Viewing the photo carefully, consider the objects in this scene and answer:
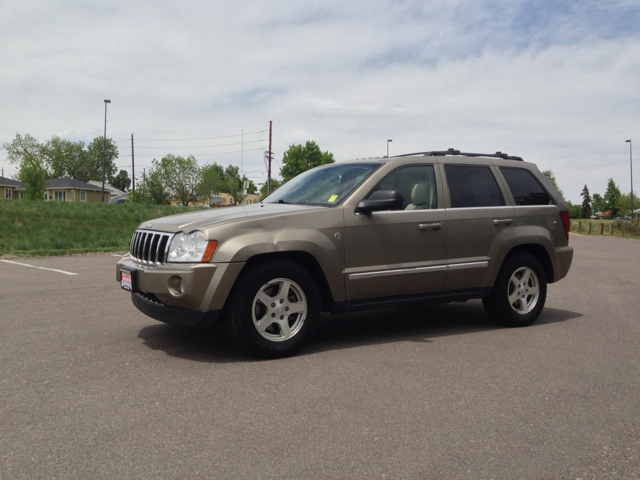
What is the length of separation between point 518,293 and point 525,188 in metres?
1.27

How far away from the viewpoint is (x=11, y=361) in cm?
495

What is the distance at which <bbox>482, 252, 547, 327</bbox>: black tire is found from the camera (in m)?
6.60

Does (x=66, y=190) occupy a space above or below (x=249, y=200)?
above

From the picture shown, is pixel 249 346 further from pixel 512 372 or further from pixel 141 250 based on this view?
pixel 512 372

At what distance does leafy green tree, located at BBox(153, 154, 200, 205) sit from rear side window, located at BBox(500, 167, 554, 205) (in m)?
81.8

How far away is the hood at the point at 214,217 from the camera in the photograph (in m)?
5.10

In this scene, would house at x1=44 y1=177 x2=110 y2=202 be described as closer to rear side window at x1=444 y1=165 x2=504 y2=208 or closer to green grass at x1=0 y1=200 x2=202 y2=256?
green grass at x1=0 y1=200 x2=202 y2=256

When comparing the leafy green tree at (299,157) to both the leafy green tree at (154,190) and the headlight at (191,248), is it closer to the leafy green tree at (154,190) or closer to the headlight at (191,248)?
the leafy green tree at (154,190)

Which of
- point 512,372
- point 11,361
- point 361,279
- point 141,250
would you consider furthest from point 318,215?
point 11,361

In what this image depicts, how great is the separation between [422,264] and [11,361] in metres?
3.82

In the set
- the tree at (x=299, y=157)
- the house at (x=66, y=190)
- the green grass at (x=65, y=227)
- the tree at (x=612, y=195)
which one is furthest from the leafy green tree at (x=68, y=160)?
the tree at (x=612, y=195)

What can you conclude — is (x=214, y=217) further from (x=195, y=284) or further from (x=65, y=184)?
(x=65, y=184)

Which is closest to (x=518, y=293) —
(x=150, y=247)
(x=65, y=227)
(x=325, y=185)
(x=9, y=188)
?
(x=325, y=185)

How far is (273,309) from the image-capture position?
16.9 feet
